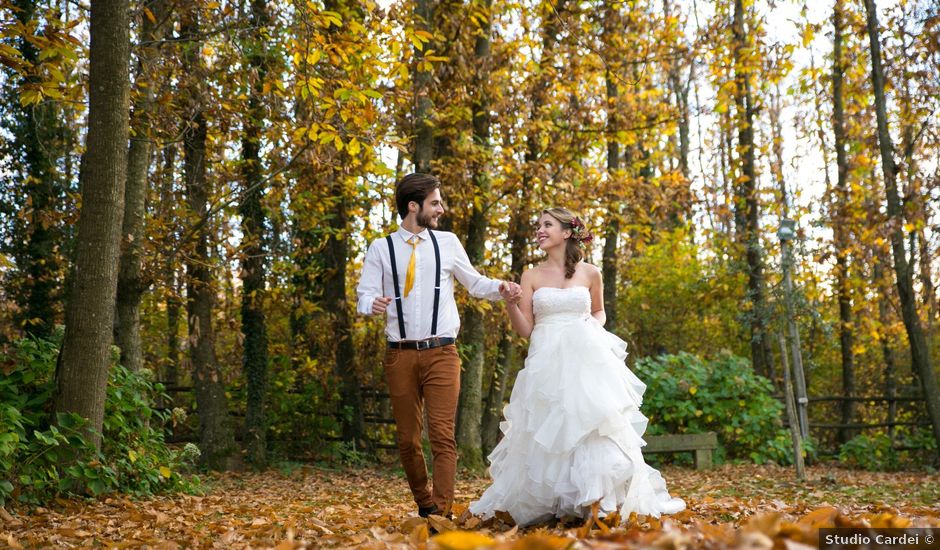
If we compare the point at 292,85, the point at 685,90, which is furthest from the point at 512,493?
the point at 685,90

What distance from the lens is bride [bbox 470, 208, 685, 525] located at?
16.6 ft

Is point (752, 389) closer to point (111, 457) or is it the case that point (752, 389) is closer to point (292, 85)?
point (292, 85)

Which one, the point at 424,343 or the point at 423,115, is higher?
the point at 423,115

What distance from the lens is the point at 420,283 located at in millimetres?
5621

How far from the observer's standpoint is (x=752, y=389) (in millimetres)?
14195

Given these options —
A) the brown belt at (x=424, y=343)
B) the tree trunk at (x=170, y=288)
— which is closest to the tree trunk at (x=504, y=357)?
the tree trunk at (x=170, y=288)

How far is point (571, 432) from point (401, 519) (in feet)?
4.41

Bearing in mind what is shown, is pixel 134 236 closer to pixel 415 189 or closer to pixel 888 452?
pixel 415 189

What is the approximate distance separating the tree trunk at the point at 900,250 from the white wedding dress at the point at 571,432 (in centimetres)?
815

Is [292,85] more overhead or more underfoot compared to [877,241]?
more overhead

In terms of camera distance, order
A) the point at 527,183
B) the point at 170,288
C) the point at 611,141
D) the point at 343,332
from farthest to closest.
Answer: the point at 343,332 < the point at 611,141 < the point at 527,183 < the point at 170,288

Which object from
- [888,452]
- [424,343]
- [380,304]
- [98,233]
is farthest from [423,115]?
[888,452]

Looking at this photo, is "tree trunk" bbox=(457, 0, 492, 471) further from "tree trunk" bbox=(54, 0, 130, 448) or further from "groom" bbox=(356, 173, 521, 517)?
"groom" bbox=(356, 173, 521, 517)

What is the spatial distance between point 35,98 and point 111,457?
295 cm
